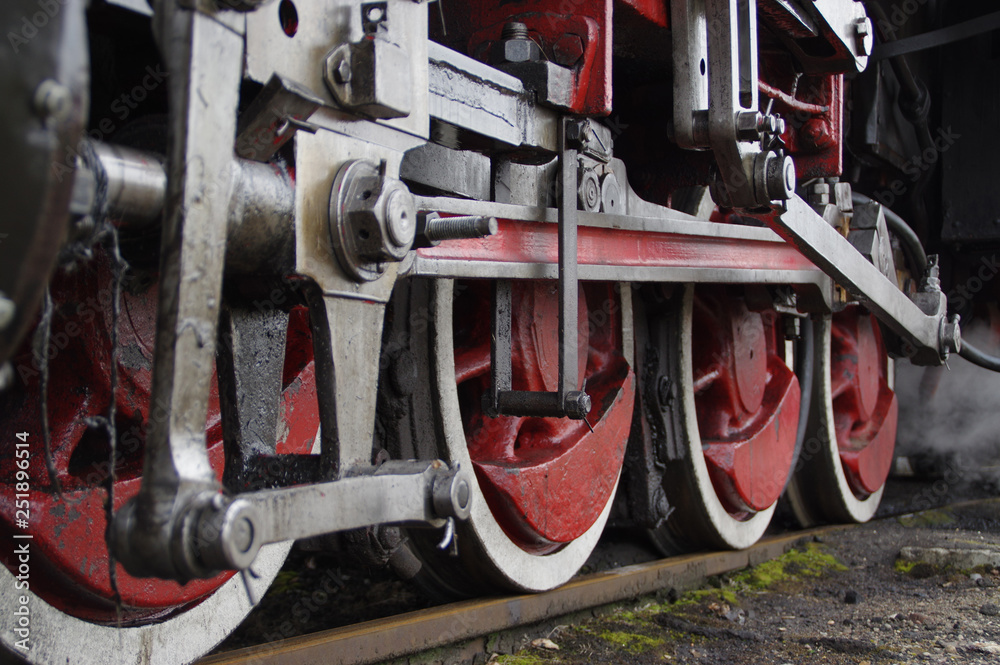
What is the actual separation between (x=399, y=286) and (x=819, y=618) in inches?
52.3

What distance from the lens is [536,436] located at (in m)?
2.00

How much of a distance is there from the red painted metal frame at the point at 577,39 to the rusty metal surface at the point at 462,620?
3.25 feet

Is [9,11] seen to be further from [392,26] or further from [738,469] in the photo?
[738,469]

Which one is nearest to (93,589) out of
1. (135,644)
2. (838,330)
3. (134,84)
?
(135,644)

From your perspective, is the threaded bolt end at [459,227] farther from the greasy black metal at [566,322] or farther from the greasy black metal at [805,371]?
the greasy black metal at [805,371]

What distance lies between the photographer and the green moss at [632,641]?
6.11 ft

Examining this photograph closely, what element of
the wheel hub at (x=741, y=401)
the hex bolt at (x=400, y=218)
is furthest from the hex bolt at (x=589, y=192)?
the wheel hub at (x=741, y=401)

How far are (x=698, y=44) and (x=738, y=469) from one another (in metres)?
1.23

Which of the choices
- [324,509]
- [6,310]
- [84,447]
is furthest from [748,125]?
[6,310]

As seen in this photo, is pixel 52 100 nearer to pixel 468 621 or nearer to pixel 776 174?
pixel 468 621

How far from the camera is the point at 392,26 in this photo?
3.59 feet

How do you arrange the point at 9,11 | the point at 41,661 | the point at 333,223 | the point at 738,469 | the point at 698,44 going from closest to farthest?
the point at 9,11, the point at 333,223, the point at 41,661, the point at 698,44, the point at 738,469
